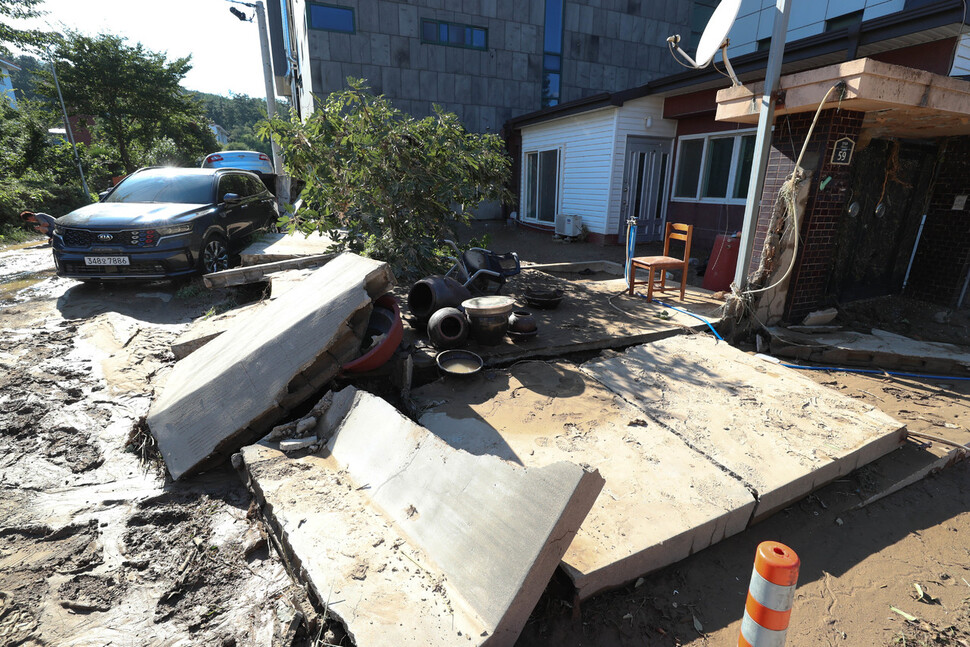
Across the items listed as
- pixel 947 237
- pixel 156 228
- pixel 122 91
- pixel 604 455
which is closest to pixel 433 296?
pixel 604 455

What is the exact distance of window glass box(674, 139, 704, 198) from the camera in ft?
36.4

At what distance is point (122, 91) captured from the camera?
19922mm

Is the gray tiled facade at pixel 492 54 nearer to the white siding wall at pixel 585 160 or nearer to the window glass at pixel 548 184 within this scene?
the window glass at pixel 548 184

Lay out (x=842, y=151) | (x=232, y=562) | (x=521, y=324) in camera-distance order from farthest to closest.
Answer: (x=842, y=151), (x=521, y=324), (x=232, y=562)

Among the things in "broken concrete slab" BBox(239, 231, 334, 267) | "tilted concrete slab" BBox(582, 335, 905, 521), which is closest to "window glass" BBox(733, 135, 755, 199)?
"tilted concrete slab" BBox(582, 335, 905, 521)

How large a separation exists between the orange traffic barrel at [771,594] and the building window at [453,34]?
18010 mm

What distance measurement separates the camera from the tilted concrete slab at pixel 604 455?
2393 mm

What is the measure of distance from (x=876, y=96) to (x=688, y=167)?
7.52 meters

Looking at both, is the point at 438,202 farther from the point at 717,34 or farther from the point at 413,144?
the point at 717,34

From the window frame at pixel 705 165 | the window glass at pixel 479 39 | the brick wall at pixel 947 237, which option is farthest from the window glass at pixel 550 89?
the brick wall at pixel 947 237

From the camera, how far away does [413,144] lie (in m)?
6.18

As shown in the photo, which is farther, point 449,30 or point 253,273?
point 449,30

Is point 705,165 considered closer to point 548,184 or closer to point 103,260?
point 548,184

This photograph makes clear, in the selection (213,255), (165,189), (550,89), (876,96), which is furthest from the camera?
(550,89)
